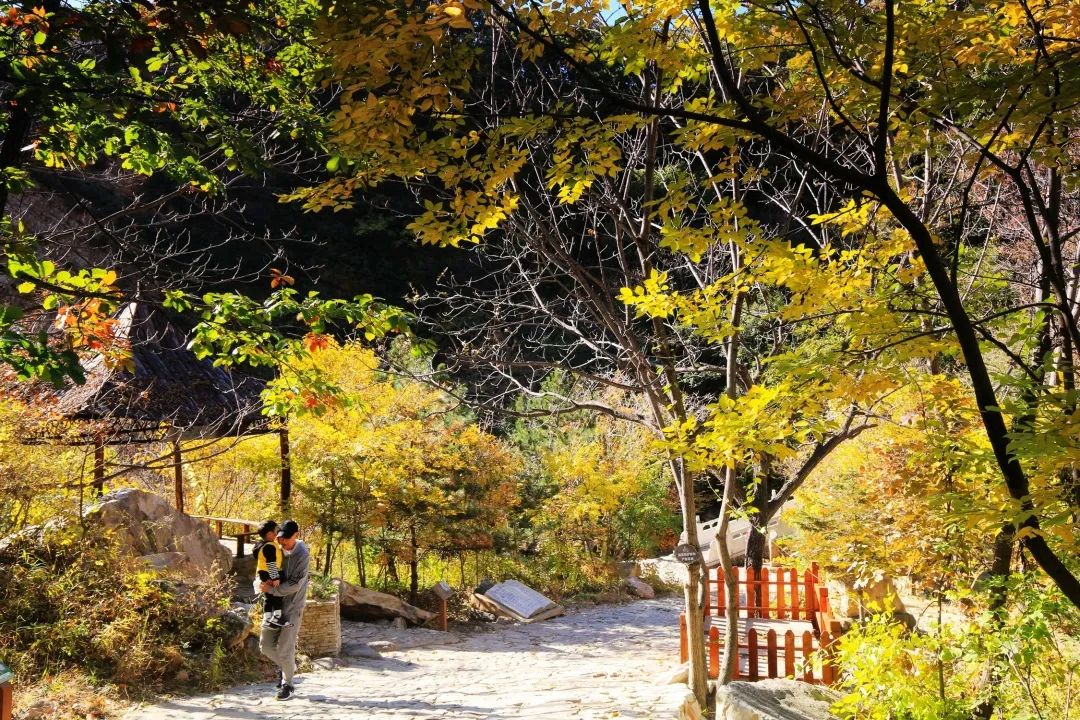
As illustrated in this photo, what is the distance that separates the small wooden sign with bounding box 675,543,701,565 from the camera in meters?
5.38

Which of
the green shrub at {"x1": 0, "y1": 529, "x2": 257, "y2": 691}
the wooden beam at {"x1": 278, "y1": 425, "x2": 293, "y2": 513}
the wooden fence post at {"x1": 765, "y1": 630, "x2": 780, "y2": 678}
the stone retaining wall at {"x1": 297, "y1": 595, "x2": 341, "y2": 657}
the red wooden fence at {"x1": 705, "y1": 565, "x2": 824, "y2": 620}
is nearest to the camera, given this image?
the green shrub at {"x1": 0, "y1": 529, "x2": 257, "y2": 691}

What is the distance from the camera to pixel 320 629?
7.83 metres

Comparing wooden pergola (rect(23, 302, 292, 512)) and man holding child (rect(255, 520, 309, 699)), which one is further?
wooden pergola (rect(23, 302, 292, 512))

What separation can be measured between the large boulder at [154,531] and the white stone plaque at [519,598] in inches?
165

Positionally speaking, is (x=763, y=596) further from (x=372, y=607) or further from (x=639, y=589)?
(x=639, y=589)

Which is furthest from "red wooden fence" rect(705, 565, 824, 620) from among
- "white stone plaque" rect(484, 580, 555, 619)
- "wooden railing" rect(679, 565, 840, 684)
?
"white stone plaque" rect(484, 580, 555, 619)

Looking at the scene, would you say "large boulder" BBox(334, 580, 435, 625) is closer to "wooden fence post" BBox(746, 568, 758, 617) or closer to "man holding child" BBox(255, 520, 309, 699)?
"man holding child" BBox(255, 520, 309, 699)

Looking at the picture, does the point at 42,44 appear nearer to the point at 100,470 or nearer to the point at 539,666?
the point at 100,470

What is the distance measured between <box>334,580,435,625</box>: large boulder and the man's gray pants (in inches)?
148

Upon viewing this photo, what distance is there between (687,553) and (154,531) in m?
5.66

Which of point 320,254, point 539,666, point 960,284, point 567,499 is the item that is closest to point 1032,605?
point 960,284

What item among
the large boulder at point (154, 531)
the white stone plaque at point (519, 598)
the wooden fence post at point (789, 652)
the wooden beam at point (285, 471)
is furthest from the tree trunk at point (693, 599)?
the wooden beam at point (285, 471)

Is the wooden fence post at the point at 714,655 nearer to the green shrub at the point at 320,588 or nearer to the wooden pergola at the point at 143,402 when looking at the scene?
the green shrub at the point at 320,588

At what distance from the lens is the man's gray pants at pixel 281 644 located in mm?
5797
